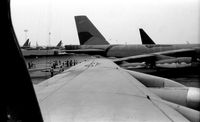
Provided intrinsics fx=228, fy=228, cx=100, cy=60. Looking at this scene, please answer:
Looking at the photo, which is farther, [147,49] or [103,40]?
[103,40]

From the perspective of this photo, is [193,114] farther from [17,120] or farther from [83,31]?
[83,31]

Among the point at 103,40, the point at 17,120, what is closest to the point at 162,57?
the point at 103,40

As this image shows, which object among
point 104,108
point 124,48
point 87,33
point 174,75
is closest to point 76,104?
point 104,108

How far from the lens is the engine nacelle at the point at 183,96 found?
3696mm

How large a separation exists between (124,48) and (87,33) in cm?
474

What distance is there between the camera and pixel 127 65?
929 inches

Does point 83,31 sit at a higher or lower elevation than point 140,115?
higher

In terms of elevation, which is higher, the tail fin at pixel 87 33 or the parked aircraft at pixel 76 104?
the tail fin at pixel 87 33

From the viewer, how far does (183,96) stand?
386 centimetres


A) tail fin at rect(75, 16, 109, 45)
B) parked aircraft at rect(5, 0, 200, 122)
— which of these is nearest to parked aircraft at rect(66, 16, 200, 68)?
tail fin at rect(75, 16, 109, 45)

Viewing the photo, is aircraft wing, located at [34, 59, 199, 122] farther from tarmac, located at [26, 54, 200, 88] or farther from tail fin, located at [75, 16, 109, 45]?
tail fin, located at [75, 16, 109, 45]

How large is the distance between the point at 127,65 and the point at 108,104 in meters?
21.5

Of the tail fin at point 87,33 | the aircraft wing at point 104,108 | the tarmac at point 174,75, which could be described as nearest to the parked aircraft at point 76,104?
the aircraft wing at point 104,108

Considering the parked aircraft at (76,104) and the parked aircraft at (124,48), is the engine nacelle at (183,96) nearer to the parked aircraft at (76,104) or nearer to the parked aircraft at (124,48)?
the parked aircraft at (76,104)
